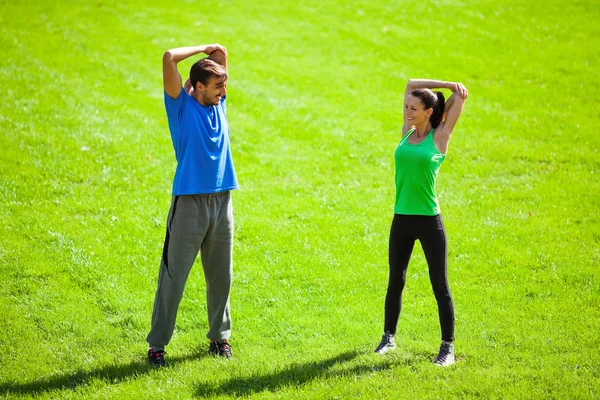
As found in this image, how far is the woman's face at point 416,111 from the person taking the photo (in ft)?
18.2

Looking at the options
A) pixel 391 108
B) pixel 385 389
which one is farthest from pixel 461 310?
pixel 391 108

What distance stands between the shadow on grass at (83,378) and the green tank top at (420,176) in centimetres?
245

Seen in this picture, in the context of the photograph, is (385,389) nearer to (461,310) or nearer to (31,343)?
(461,310)

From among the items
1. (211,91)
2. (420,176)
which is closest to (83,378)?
(211,91)

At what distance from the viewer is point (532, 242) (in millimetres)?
8398

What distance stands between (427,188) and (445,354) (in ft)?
4.77

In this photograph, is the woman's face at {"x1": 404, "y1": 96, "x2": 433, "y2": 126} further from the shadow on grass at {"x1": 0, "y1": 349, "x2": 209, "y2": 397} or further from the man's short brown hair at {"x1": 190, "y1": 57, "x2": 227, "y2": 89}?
the shadow on grass at {"x1": 0, "y1": 349, "x2": 209, "y2": 397}

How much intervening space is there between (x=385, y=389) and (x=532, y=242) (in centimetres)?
396

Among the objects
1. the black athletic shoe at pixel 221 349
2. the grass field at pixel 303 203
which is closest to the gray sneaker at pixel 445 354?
the grass field at pixel 303 203

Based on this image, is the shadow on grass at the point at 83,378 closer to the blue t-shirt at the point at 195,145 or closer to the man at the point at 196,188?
the man at the point at 196,188

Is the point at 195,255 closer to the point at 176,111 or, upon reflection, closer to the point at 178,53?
the point at 176,111

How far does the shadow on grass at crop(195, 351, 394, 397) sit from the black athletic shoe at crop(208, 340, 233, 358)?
1.61ft

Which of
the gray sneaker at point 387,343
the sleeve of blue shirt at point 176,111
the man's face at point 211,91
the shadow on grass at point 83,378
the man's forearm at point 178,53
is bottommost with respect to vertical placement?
the shadow on grass at point 83,378

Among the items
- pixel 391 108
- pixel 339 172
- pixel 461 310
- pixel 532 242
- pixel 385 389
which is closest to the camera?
pixel 385 389
